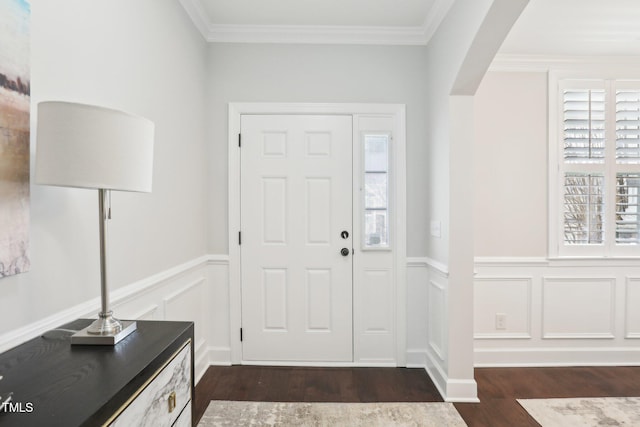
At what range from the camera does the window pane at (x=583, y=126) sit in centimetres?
295

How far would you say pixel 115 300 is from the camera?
1577mm

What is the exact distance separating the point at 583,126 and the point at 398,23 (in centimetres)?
178

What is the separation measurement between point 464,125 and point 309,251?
148 cm

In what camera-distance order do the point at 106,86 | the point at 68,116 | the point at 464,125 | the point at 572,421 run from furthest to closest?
1. the point at 464,125
2. the point at 572,421
3. the point at 106,86
4. the point at 68,116

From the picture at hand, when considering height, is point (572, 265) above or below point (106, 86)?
below

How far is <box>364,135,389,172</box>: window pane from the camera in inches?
114

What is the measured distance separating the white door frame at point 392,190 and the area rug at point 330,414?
0.61 m

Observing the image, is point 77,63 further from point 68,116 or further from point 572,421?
point 572,421

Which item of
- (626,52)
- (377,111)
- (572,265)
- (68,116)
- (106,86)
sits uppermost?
(626,52)

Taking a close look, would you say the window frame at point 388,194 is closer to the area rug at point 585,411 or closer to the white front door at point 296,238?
the white front door at point 296,238

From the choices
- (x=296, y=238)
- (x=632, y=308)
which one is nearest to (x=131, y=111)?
(x=296, y=238)

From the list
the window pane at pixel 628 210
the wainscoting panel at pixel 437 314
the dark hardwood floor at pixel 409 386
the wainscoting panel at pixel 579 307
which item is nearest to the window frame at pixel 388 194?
the wainscoting panel at pixel 437 314

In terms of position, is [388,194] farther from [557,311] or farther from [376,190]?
[557,311]

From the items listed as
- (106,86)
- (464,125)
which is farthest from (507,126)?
(106,86)
